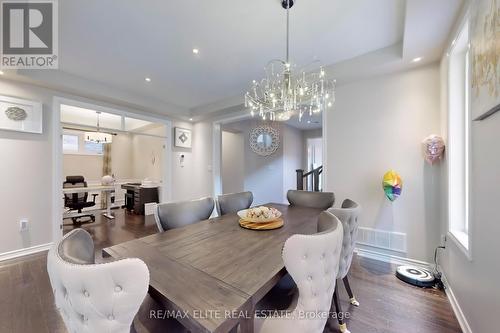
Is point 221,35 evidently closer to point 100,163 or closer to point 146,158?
point 146,158

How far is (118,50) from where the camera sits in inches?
96.3

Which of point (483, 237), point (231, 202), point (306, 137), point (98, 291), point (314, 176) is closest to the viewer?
point (98, 291)

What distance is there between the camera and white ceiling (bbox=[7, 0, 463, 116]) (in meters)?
1.76

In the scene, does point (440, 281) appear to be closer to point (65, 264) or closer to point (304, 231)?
point (304, 231)

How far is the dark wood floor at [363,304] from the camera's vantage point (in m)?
1.53

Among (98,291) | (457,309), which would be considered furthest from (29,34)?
(457,309)

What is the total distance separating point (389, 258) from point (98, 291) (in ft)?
10.2

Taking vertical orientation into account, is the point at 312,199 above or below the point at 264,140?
below

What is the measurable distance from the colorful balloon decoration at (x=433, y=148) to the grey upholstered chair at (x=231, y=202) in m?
2.09

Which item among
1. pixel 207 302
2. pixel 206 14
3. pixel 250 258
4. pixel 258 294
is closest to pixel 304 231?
pixel 250 258

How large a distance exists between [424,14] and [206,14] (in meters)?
1.87

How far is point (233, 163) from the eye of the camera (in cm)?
600

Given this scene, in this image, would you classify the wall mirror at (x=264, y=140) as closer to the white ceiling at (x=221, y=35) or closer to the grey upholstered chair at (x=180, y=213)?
the white ceiling at (x=221, y=35)

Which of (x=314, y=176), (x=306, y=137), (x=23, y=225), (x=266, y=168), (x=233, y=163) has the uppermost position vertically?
(x=306, y=137)
